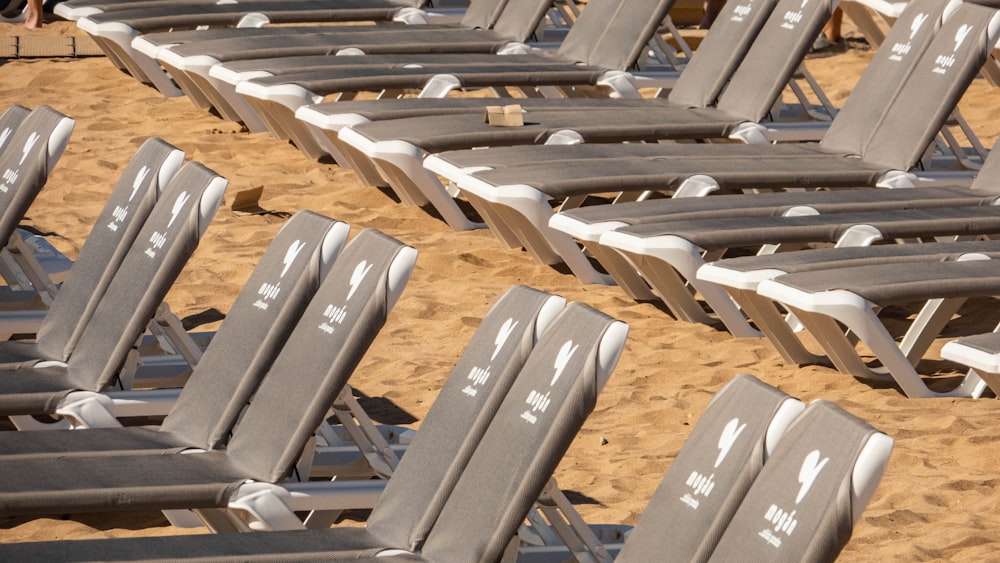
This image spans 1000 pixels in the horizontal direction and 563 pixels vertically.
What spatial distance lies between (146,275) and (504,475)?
5.48 feet

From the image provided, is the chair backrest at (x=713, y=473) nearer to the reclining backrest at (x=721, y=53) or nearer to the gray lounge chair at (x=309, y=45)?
the reclining backrest at (x=721, y=53)

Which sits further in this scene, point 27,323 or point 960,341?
point 27,323

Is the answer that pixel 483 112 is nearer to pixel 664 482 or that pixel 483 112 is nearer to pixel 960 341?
pixel 960 341

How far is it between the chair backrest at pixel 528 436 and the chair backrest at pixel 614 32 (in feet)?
17.1

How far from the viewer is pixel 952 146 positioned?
275 inches

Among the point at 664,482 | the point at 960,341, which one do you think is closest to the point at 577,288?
the point at 960,341

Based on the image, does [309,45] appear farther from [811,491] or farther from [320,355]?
[811,491]

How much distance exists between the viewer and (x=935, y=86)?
21.4 ft

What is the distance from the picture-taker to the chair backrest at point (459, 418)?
10.8 ft

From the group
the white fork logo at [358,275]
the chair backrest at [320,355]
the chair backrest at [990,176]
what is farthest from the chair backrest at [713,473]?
the chair backrest at [990,176]

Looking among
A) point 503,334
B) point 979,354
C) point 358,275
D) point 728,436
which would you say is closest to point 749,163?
point 979,354

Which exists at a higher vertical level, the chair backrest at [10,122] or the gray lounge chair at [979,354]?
the gray lounge chair at [979,354]

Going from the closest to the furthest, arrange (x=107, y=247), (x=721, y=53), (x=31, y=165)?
(x=107, y=247) < (x=31, y=165) < (x=721, y=53)

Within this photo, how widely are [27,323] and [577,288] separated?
218 cm
